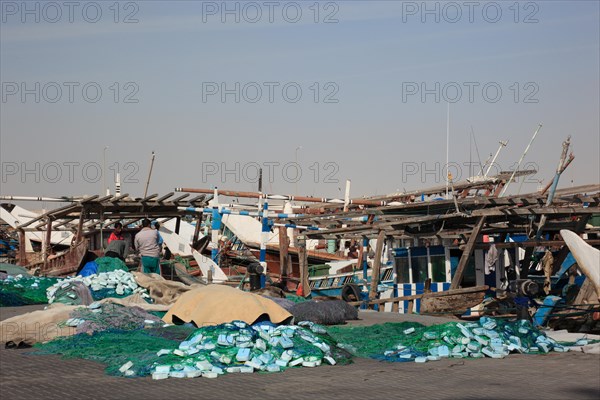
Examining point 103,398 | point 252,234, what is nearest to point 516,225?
point 103,398

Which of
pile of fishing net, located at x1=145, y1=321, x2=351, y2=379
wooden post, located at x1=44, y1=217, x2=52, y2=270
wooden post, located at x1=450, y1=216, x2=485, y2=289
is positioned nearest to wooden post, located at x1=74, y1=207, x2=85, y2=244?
wooden post, located at x1=44, y1=217, x2=52, y2=270

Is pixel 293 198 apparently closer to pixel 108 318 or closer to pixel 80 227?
pixel 80 227

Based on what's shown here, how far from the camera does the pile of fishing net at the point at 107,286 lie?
17.6m

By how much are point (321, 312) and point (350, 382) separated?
562 centimetres

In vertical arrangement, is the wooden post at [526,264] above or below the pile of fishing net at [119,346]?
above

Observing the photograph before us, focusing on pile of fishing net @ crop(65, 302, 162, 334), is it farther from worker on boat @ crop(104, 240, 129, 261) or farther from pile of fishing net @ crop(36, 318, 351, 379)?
worker on boat @ crop(104, 240, 129, 261)

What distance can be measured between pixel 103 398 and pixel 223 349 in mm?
2055

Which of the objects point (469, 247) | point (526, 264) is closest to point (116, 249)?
point (469, 247)

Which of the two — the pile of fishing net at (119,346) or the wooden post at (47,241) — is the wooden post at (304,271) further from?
the pile of fishing net at (119,346)

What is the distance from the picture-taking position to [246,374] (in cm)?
966

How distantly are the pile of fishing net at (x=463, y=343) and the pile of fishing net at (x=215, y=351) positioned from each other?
0.72 m

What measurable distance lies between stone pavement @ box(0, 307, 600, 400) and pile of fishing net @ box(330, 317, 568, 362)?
12.5 inches

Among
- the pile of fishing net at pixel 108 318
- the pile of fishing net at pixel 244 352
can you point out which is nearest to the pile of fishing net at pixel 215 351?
the pile of fishing net at pixel 244 352

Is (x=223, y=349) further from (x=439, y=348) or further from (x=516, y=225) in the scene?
(x=516, y=225)
